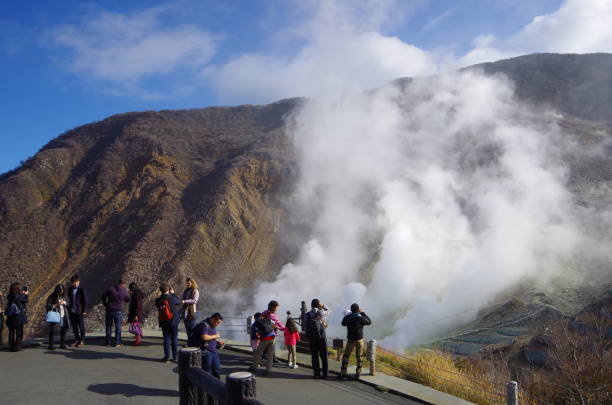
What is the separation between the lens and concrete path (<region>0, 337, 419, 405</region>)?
640 cm

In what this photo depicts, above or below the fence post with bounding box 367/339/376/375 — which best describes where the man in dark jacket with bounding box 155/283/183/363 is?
above

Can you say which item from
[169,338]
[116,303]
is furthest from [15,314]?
[169,338]

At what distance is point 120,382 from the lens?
23.2 ft

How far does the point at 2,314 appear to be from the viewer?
9.51m

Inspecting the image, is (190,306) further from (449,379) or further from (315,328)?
(449,379)

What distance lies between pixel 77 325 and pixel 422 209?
2473 cm

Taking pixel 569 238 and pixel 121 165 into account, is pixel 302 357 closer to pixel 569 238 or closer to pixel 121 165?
pixel 569 238

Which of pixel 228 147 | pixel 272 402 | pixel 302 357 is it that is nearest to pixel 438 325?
pixel 302 357

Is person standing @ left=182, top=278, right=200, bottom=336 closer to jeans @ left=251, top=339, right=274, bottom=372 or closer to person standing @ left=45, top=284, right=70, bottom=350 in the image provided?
jeans @ left=251, top=339, right=274, bottom=372

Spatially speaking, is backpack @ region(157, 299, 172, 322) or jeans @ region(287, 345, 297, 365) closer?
backpack @ region(157, 299, 172, 322)

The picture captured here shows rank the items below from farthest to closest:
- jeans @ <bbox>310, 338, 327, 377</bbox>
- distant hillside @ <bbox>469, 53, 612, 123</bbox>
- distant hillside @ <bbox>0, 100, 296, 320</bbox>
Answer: distant hillside @ <bbox>469, 53, 612, 123</bbox> → distant hillside @ <bbox>0, 100, 296, 320</bbox> → jeans @ <bbox>310, 338, 327, 377</bbox>

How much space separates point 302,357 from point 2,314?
6677 millimetres

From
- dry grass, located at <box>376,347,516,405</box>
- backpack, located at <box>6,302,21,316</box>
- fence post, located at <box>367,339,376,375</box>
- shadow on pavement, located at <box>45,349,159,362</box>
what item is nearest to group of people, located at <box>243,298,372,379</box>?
fence post, located at <box>367,339,376,375</box>

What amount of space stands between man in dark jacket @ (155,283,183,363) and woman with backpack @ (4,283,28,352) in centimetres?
307
